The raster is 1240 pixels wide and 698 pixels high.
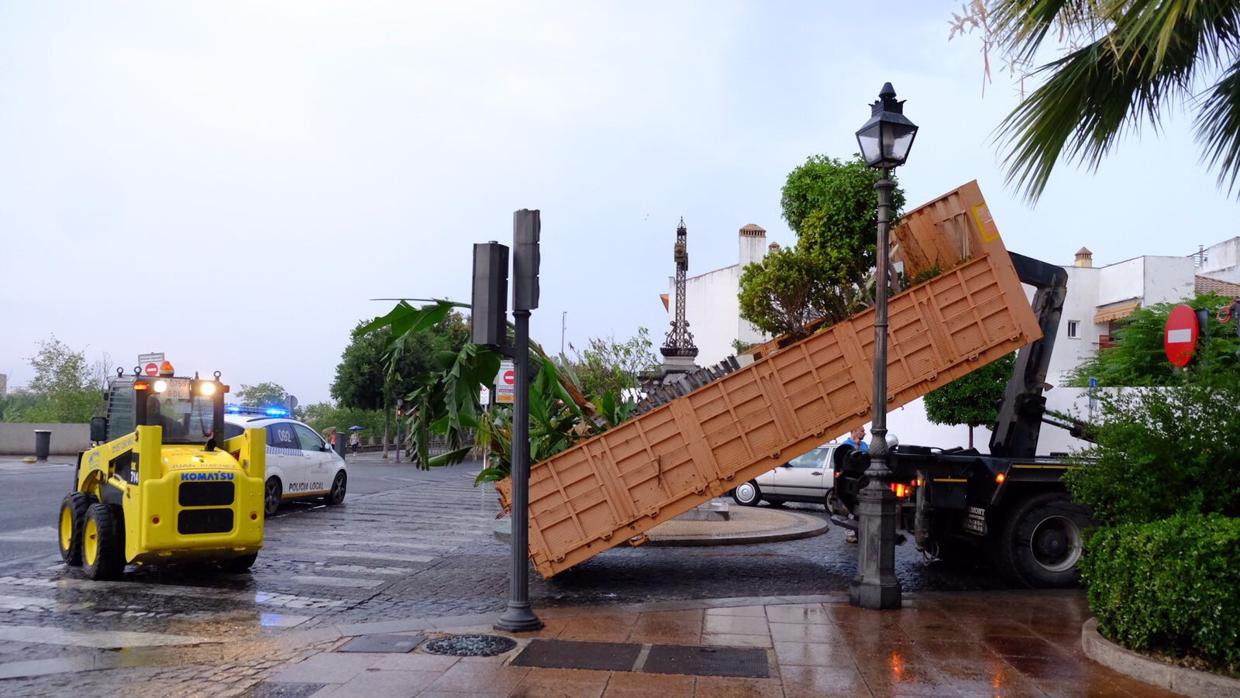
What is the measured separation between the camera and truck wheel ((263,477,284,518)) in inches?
665

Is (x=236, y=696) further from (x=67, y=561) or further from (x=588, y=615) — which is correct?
(x=67, y=561)

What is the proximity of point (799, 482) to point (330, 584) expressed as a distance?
11.5 metres

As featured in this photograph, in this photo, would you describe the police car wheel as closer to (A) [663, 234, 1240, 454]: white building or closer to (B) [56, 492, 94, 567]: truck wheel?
(B) [56, 492, 94, 567]: truck wheel

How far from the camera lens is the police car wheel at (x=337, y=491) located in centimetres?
1892

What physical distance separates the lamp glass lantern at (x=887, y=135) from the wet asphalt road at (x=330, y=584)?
4.43 metres

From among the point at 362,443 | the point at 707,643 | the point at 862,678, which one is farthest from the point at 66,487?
the point at 362,443

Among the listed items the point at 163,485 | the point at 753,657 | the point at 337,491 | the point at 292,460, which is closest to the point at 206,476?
the point at 163,485

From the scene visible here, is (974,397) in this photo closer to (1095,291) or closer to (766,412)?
(766,412)

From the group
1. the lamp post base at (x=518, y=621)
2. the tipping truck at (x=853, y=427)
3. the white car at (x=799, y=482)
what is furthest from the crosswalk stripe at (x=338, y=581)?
the white car at (x=799, y=482)

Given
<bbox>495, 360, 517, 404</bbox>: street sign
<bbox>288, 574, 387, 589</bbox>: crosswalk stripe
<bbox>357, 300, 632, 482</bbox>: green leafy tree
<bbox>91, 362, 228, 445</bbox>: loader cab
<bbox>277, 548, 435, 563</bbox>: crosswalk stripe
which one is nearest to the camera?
<bbox>288, 574, 387, 589</bbox>: crosswalk stripe

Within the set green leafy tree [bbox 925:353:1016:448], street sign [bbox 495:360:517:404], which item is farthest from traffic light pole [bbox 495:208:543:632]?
green leafy tree [bbox 925:353:1016:448]

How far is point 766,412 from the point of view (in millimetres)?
10094

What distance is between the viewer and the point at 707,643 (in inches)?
291

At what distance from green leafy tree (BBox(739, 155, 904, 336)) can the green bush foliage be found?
10970 millimetres
